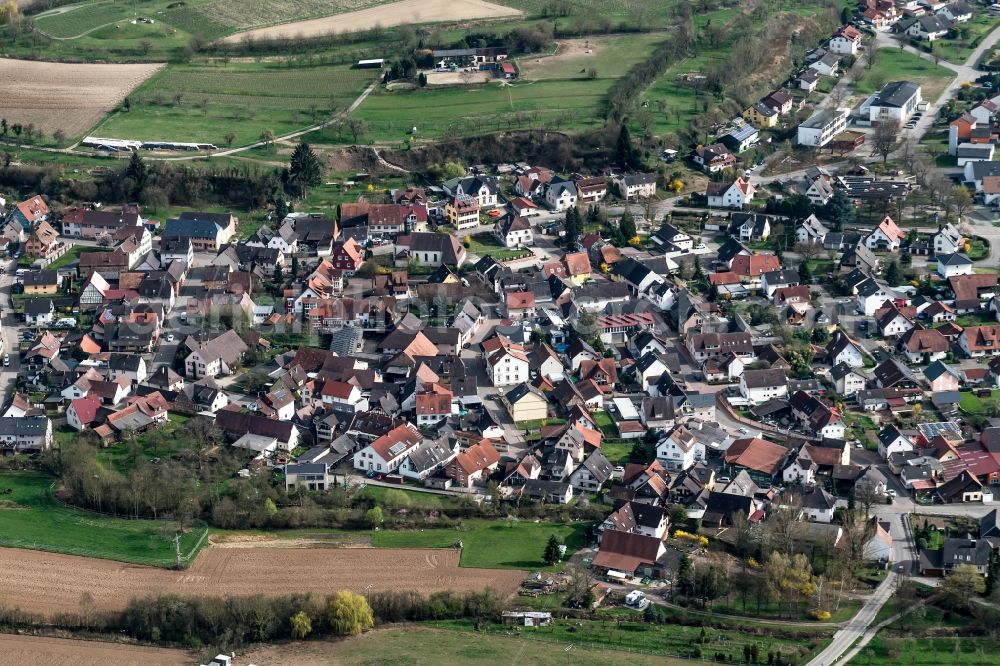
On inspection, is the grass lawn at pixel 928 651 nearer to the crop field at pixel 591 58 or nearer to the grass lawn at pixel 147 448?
the grass lawn at pixel 147 448

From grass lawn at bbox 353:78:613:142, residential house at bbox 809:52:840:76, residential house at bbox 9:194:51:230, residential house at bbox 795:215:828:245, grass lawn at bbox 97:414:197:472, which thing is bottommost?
grass lawn at bbox 97:414:197:472

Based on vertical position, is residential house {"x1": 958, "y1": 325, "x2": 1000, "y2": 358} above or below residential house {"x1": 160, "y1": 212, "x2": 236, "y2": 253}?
below

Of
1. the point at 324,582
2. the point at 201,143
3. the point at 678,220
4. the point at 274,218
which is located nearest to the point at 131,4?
the point at 201,143

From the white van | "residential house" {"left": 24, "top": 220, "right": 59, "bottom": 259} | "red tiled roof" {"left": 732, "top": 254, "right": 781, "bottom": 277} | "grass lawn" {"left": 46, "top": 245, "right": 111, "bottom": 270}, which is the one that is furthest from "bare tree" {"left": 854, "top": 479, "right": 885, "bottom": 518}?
"residential house" {"left": 24, "top": 220, "right": 59, "bottom": 259}

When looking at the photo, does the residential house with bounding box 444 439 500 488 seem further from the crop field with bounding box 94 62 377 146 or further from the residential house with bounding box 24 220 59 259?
the crop field with bounding box 94 62 377 146

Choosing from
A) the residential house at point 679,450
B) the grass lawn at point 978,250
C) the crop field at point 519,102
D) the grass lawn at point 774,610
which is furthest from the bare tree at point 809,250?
the grass lawn at point 774,610

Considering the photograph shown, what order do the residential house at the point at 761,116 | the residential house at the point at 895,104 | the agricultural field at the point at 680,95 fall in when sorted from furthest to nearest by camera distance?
the residential house at the point at 761,116 < the residential house at the point at 895,104 < the agricultural field at the point at 680,95

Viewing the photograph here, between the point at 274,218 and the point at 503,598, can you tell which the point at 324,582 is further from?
the point at 274,218
